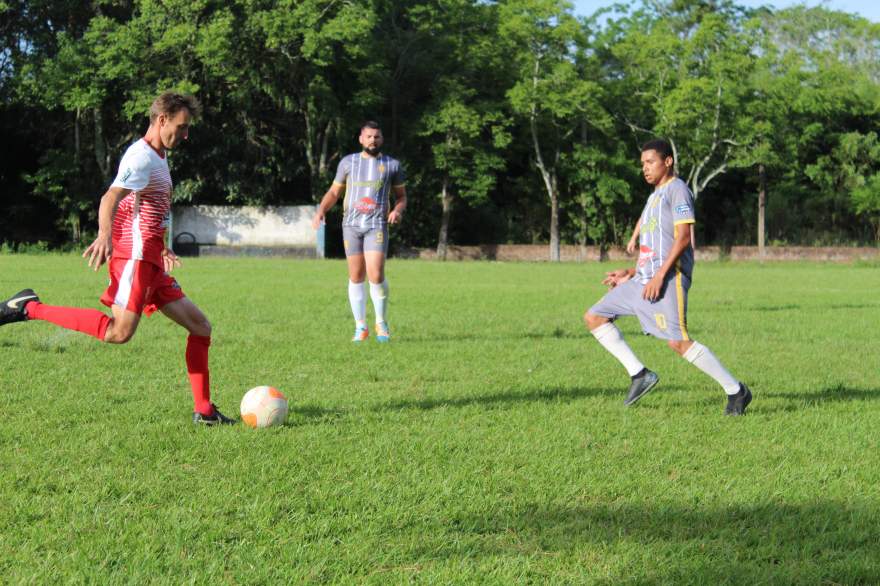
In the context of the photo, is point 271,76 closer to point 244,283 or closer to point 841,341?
point 244,283

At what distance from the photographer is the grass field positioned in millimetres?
3418

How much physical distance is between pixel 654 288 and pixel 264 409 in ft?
8.30

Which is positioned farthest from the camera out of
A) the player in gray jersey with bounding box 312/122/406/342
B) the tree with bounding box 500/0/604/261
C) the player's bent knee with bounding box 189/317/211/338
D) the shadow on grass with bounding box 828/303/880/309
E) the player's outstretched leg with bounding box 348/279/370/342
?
the tree with bounding box 500/0/604/261

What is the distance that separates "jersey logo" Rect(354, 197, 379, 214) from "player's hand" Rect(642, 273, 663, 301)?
4.83 m

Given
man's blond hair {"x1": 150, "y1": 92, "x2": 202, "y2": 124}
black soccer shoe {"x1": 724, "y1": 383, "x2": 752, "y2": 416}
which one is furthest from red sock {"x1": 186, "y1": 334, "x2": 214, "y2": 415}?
black soccer shoe {"x1": 724, "y1": 383, "x2": 752, "y2": 416}

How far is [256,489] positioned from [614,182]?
41957mm

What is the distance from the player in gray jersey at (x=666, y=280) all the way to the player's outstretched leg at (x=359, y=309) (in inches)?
161

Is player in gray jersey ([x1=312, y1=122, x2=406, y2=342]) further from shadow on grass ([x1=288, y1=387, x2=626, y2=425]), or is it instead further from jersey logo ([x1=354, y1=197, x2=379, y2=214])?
shadow on grass ([x1=288, y1=387, x2=626, y2=425])

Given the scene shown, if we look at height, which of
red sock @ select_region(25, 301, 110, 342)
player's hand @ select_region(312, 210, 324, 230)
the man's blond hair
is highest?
the man's blond hair

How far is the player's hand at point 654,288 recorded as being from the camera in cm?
622

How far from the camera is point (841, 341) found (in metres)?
10.8

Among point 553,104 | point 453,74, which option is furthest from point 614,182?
point 453,74

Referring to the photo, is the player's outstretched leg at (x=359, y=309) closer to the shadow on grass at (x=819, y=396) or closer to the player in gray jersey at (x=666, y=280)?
the player in gray jersey at (x=666, y=280)

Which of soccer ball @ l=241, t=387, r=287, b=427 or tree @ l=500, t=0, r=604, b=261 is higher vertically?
tree @ l=500, t=0, r=604, b=261
